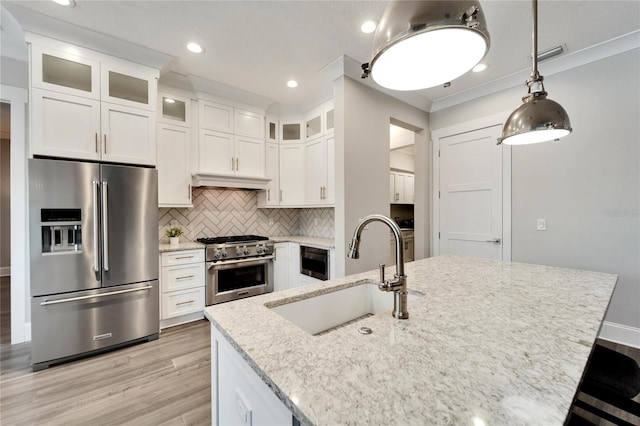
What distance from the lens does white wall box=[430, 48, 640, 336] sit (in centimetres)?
233

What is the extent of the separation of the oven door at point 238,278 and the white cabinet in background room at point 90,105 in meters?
1.34

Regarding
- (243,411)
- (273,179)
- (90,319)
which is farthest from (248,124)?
(243,411)

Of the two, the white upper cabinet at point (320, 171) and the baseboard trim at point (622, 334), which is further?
the white upper cabinet at point (320, 171)

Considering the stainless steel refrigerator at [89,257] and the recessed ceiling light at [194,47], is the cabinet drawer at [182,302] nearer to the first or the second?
the stainless steel refrigerator at [89,257]

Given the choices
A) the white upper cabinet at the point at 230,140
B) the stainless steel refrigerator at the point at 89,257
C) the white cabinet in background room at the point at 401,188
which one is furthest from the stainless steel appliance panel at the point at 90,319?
the white cabinet in background room at the point at 401,188

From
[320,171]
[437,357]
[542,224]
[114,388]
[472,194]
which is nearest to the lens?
[437,357]

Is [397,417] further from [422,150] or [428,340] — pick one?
[422,150]

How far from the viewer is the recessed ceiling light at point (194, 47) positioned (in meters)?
2.39

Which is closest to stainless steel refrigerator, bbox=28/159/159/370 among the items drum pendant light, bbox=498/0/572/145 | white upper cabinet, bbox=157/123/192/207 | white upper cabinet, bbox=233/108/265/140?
white upper cabinet, bbox=157/123/192/207

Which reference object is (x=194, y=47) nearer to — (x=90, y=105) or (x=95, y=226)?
(x=90, y=105)

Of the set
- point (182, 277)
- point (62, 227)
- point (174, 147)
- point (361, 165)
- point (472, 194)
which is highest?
point (174, 147)

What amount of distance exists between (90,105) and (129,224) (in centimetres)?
109

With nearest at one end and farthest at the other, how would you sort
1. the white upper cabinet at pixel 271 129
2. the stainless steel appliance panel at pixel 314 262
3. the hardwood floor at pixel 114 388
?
the hardwood floor at pixel 114 388 < the stainless steel appliance panel at pixel 314 262 < the white upper cabinet at pixel 271 129

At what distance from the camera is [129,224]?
2.40 meters
